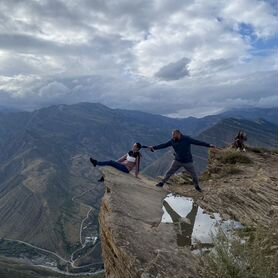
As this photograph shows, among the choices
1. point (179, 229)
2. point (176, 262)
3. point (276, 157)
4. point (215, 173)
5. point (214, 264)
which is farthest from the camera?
point (276, 157)

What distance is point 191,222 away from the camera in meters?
17.3

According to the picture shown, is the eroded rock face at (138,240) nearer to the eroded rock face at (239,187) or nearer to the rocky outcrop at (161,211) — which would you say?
the rocky outcrop at (161,211)

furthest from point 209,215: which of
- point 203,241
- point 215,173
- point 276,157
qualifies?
point 276,157

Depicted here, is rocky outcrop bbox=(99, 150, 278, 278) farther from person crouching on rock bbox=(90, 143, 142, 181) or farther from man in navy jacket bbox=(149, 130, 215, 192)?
man in navy jacket bbox=(149, 130, 215, 192)

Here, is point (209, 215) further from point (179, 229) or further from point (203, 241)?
point (203, 241)

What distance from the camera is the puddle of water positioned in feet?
48.5

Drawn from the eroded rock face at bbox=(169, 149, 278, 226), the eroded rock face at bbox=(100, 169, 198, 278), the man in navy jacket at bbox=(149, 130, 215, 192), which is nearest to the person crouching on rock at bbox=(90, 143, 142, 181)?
the man in navy jacket at bbox=(149, 130, 215, 192)

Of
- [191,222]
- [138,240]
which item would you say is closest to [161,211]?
[191,222]

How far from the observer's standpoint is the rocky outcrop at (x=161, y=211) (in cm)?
1232

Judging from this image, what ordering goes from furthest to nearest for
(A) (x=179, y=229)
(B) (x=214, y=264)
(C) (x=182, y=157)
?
(C) (x=182, y=157) < (A) (x=179, y=229) < (B) (x=214, y=264)

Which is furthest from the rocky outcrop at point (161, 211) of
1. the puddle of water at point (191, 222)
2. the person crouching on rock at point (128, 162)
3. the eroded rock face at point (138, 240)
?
the person crouching on rock at point (128, 162)

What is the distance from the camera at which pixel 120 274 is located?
1323 centimetres

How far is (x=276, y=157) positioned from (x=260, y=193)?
1301 cm

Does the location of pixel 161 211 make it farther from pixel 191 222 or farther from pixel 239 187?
pixel 239 187
